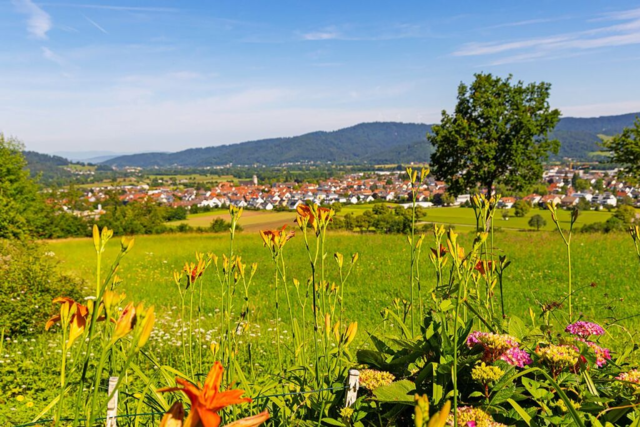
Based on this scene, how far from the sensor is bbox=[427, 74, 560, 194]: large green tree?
1770 centimetres

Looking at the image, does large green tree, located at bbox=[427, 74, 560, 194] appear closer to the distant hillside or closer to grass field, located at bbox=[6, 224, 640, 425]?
grass field, located at bbox=[6, 224, 640, 425]

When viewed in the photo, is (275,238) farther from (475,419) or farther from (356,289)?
(356,289)

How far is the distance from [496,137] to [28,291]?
56.4ft

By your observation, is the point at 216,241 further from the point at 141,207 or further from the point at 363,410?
the point at 141,207

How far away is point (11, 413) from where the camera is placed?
110 inches

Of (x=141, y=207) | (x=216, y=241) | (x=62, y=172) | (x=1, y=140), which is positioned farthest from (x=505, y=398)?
(x=62, y=172)

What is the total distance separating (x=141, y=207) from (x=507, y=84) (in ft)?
82.9

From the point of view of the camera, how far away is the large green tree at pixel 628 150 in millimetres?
16531

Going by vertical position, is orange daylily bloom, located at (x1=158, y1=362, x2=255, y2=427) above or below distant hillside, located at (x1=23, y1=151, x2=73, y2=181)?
below

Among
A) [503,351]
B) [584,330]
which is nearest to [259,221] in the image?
[584,330]

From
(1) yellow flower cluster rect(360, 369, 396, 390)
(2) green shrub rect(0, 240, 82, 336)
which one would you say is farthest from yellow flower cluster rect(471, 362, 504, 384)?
(2) green shrub rect(0, 240, 82, 336)

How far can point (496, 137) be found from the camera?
1789 centimetres

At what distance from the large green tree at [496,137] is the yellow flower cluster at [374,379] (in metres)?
17.3

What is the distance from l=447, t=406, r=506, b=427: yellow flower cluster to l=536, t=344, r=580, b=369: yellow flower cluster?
258 mm
